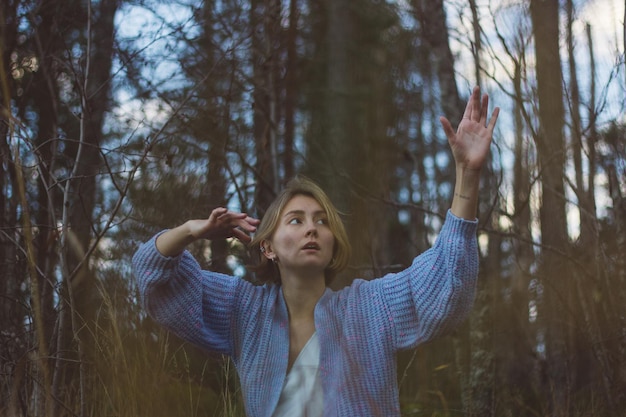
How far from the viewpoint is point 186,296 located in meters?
2.35

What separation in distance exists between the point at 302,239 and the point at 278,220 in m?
0.15

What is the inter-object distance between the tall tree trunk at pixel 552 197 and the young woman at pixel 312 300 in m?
1.52

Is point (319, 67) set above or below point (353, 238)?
above

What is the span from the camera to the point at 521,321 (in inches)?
163

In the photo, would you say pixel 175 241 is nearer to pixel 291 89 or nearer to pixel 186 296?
pixel 186 296

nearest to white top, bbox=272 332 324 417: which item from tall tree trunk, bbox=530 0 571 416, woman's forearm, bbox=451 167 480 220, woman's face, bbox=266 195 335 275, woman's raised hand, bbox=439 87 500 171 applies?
woman's face, bbox=266 195 335 275

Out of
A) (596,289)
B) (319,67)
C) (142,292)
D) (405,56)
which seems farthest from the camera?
(319,67)

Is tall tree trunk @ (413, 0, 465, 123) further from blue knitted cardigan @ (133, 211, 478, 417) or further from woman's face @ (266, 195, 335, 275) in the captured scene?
blue knitted cardigan @ (133, 211, 478, 417)

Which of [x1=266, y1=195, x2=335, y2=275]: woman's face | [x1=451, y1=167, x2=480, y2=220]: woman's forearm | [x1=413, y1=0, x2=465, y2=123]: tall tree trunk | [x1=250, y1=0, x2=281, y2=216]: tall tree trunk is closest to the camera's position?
[x1=451, y1=167, x2=480, y2=220]: woman's forearm

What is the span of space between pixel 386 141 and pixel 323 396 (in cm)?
89

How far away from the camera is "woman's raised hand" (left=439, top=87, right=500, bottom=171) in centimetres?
209

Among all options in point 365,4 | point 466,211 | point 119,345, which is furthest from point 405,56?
point 119,345

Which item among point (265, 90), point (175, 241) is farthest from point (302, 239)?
point (265, 90)

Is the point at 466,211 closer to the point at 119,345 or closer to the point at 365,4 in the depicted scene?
the point at 119,345
